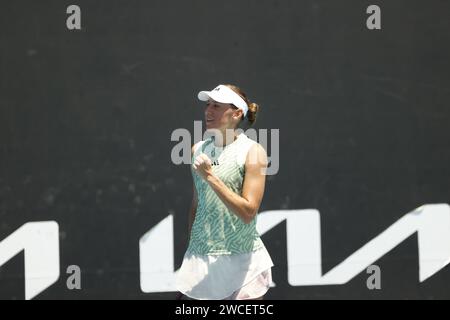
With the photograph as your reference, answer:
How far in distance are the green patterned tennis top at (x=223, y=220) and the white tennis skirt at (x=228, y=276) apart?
32 millimetres

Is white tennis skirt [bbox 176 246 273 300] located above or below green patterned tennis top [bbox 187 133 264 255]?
below

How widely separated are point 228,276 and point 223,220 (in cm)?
22

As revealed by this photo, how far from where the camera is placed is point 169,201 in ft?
14.9

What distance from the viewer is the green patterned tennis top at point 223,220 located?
3.15 m

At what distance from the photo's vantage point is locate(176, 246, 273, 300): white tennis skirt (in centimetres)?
316

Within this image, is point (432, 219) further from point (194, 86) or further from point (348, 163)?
point (194, 86)

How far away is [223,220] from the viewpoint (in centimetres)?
316

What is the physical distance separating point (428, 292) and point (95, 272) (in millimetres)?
1959

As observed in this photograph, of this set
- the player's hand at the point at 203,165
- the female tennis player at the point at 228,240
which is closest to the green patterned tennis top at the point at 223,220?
the female tennis player at the point at 228,240

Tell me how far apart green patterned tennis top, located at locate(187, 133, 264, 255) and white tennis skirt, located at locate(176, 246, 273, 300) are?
3 cm

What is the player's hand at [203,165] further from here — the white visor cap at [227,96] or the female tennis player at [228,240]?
the white visor cap at [227,96]

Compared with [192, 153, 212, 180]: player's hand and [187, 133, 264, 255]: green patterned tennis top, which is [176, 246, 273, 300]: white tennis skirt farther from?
[192, 153, 212, 180]: player's hand

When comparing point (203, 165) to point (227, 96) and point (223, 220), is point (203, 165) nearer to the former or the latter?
point (223, 220)

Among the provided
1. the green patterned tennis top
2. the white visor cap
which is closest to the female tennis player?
the green patterned tennis top
